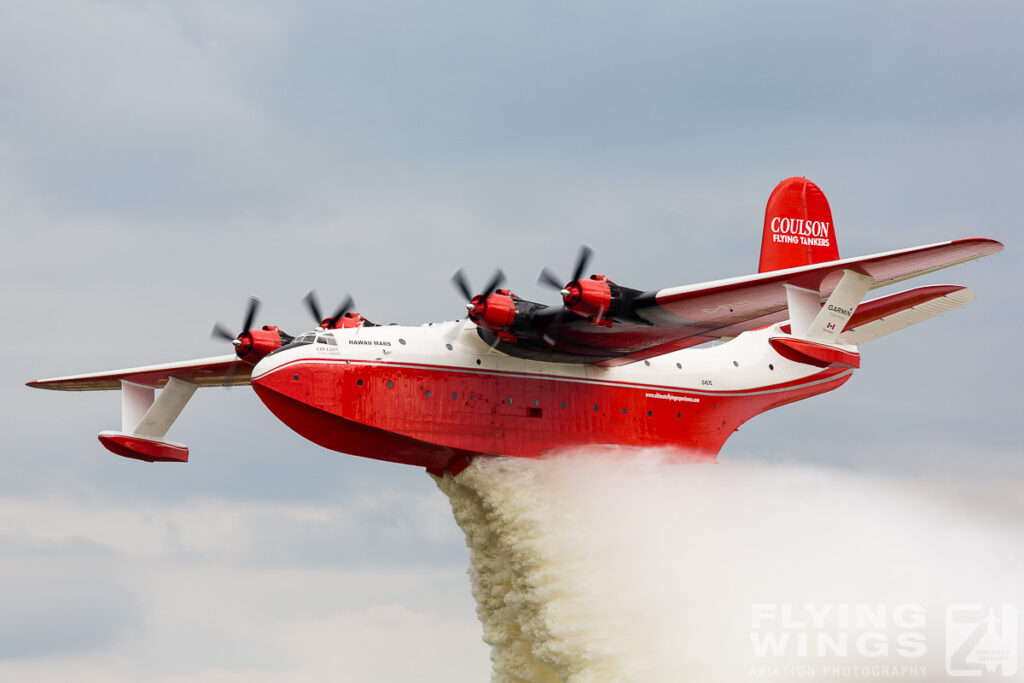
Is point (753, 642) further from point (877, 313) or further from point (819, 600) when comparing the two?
point (877, 313)

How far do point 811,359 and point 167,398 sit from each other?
15.7 meters

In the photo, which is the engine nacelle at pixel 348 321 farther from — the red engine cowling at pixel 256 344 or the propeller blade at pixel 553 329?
the propeller blade at pixel 553 329

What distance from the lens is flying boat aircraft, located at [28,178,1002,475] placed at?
2281cm

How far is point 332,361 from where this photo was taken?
2398 cm

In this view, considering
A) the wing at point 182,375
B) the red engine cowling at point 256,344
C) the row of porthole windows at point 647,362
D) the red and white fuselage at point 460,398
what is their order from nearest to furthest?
the red and white fuselage at point 460,398 → the row of porthole windows at point 647,362 → the red engine cowling at point 256,344 → the wing at point 182,375

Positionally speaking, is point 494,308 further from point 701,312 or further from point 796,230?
point 796,230

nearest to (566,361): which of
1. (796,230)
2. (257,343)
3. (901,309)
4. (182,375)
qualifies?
(257,343)

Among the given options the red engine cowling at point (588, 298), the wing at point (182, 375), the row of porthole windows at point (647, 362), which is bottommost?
the row of porthole windows at point (647, 362)

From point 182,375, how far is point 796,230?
1591 centimetres

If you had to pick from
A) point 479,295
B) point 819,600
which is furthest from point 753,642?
point 479,295

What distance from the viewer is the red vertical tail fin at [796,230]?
31.5m

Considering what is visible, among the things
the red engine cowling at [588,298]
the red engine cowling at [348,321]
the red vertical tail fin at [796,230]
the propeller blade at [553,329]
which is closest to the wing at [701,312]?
the propeller blade at [553,329]

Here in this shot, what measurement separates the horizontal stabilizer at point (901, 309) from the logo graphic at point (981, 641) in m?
6.05

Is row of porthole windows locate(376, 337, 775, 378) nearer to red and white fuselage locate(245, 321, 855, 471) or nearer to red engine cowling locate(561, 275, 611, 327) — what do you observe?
red and white fuselage locate(245, 321, 855, 471)
